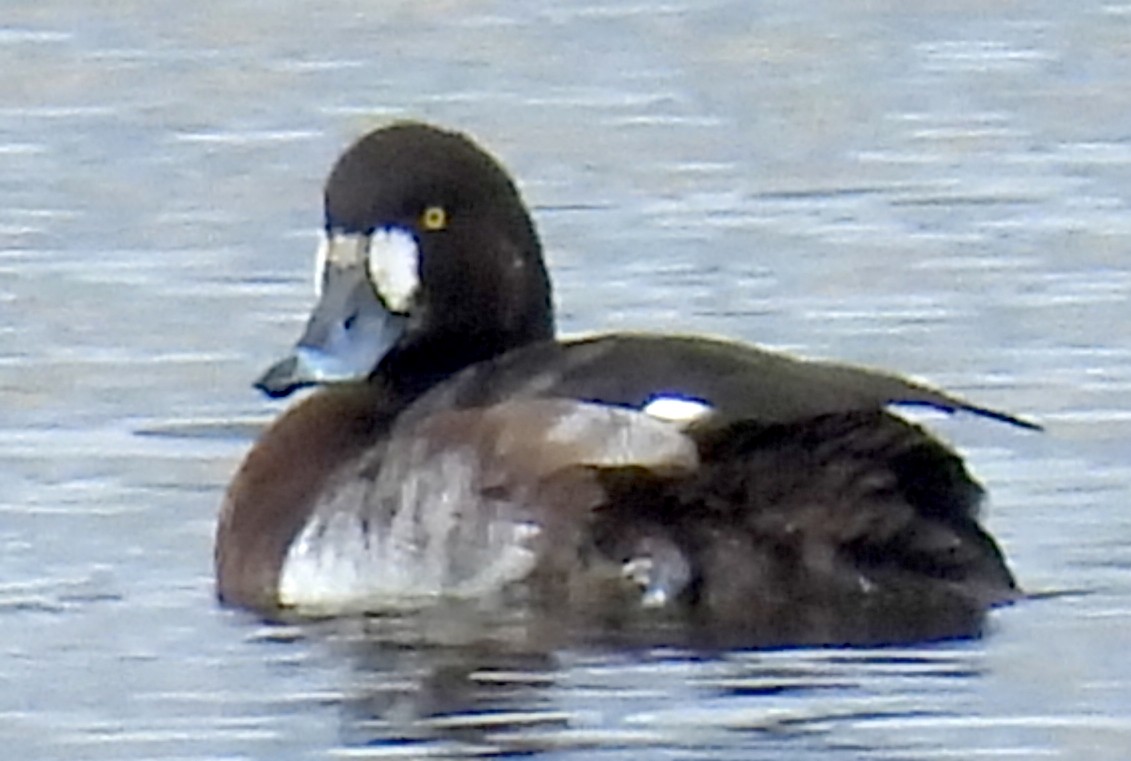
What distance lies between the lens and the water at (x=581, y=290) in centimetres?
766

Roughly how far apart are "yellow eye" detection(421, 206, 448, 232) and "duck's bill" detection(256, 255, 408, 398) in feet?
0.44

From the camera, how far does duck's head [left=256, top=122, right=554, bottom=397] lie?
8656 millimetres

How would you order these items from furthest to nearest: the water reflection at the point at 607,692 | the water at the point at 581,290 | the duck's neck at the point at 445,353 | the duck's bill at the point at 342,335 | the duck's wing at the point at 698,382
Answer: the duck's neck at the point at 445,353, the duck's bill at the point at 342,335, the duck's wing at the point at 698,382, the water at the point at 581,290, the water reflection at the point at 607,692

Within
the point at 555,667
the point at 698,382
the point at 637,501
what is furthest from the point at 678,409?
the point at 555,667

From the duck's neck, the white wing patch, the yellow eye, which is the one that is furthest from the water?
the yellow eye

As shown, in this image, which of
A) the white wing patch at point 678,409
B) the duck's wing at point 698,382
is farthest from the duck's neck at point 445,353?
the white wing patch at point 678,409

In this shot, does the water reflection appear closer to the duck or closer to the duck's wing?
the duck

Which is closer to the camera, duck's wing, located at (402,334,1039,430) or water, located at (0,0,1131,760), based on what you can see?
water, located at (0,0,1131,760)

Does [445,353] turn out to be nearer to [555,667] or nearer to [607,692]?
[555,667]

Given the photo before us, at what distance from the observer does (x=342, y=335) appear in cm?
868

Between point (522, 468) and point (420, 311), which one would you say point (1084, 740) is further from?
point (420, 311)

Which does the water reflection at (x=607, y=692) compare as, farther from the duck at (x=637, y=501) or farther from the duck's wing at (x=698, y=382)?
the duck's wing at (x=698, y=382)

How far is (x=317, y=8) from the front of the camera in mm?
15031

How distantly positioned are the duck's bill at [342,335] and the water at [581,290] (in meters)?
0.40
